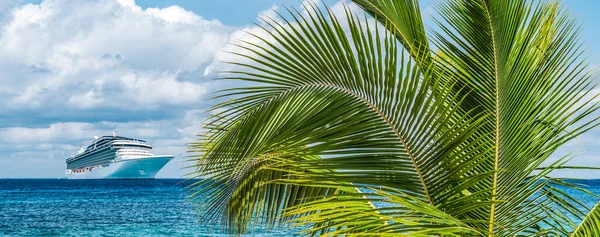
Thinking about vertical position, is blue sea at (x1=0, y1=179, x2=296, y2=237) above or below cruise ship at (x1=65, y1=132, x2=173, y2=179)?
below

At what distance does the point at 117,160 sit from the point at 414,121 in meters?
71.5

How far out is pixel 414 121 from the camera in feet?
9.29

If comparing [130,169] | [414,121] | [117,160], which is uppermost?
[117,160]

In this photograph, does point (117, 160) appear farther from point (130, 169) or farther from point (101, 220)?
point (101, 220)

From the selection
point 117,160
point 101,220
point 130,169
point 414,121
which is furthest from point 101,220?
point 130,169

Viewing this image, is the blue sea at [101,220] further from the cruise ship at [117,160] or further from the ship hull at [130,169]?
the ship hull at [130,169]

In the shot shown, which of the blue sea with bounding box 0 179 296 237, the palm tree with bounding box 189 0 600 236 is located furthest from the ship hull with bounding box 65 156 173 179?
the palm tree with bounding box 189 0 600 236

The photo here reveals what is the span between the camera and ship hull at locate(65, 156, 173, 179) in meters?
72.7

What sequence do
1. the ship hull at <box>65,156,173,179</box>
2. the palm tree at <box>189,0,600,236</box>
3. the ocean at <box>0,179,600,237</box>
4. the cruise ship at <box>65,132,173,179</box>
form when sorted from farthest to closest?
the ship hull at <box>65,156,173,179</box>, the cruise ship at <box>65,132,173,179</box>, the ocean at <box>0,179,600,237</box>, the palm tree at <box>189,0,600,236</box>

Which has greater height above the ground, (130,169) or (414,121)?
(130,169)

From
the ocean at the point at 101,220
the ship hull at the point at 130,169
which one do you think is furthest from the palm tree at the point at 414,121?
the ship hull at the point at 130,169

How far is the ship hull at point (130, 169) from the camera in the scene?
72.7 m

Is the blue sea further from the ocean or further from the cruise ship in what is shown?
the cruise ship

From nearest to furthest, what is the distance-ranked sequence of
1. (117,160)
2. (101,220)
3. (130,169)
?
1. (101,220)
2. (117,160)
3. (130,169)
